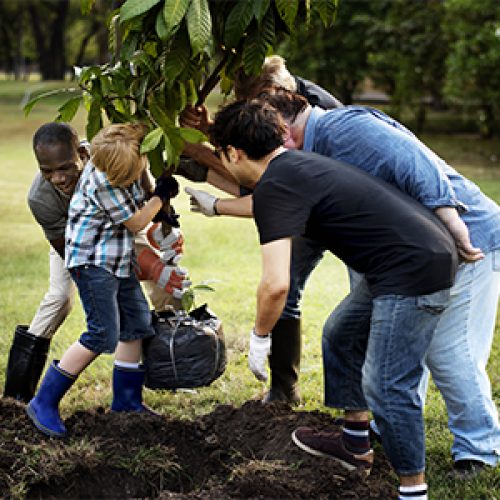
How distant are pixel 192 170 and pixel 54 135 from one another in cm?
70

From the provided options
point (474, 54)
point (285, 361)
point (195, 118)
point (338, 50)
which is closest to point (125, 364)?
point (285, 361)

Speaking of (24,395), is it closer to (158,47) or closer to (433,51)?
(158,47)

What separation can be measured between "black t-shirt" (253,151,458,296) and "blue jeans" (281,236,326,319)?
1.25m

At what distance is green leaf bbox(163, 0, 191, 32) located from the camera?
3.63 metres

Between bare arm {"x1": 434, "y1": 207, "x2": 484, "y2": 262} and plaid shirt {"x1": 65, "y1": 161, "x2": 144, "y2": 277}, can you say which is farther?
plaid shirt {"x1": 65, "y1": 161, "x2": 144, "y2": 277}

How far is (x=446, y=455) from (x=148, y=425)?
143 centimetres

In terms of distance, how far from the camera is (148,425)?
4559mm

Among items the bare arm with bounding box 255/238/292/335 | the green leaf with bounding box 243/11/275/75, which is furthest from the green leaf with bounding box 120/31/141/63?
the bare arm with bounding box 255/238/292/335

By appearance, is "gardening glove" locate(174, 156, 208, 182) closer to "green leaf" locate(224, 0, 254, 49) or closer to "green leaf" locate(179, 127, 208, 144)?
"green leaf" locate(179, 127, 208, 144)

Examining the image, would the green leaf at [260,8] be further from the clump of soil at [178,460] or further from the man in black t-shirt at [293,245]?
the clump of soil at [178,460]

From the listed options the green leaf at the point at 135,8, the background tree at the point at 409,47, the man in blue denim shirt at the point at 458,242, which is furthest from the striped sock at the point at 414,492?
the background tree at the point at 409,47

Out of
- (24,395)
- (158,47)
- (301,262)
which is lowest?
(24,395)

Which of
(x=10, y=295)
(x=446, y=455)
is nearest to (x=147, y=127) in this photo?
(x=446, y=455)

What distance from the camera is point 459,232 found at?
3.77 metres
